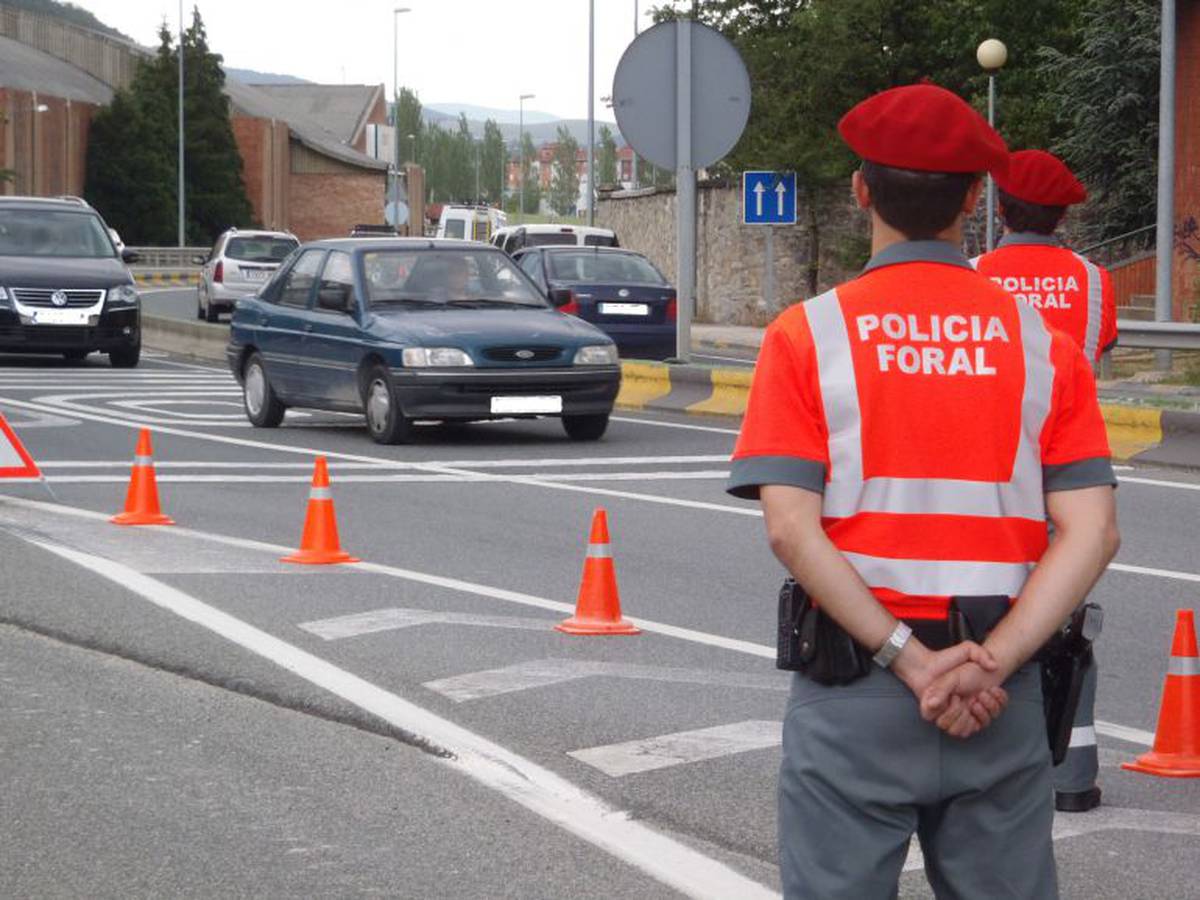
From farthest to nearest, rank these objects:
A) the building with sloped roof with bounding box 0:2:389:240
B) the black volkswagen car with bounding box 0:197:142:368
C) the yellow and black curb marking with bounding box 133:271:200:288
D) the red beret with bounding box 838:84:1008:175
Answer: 1. the building with sloped roof with bounding box 0:2:389:240
2. the yellow and black curb marking with bounding box 133:271:200:288
3. the black volkswagen car with bounding box 0:197:142:368
4. the red beret with bounding box 838:84:1008:175

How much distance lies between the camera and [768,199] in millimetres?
32219

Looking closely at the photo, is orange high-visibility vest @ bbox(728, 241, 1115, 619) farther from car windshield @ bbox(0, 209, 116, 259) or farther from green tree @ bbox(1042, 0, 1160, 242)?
green tree @ bbox(1042, 0, 1160, 242)

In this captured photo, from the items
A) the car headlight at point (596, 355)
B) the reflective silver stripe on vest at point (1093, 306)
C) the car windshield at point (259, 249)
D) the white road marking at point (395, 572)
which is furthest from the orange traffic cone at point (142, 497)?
the car windshield at point (259, 249)

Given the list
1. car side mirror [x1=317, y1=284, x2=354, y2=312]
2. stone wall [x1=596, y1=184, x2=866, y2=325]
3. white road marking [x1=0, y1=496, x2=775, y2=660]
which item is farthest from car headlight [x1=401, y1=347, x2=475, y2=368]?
stone wall [x1=596, y1=184, x2=866, y2=325]

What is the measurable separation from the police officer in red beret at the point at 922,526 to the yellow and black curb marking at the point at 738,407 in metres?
12.9

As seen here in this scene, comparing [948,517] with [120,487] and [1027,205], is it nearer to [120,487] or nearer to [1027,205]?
[1027,205]

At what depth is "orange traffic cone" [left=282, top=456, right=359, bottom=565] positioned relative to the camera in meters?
11.0

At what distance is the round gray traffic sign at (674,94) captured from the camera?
21.5m

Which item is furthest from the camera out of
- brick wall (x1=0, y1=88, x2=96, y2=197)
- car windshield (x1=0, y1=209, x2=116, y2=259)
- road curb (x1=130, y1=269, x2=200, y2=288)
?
brick wall (x1=0, y1=88, x2=96, y2=197)

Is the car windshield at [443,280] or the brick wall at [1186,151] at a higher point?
the brick wall at [1186,151]

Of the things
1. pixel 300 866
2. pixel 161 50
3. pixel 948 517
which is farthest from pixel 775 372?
pixel 161 50

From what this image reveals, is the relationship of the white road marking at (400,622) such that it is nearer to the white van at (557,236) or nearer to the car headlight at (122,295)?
the car headlight at (122,295)

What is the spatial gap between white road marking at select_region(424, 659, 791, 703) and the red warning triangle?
6.46 meters

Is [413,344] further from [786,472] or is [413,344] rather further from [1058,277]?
[786,472]
